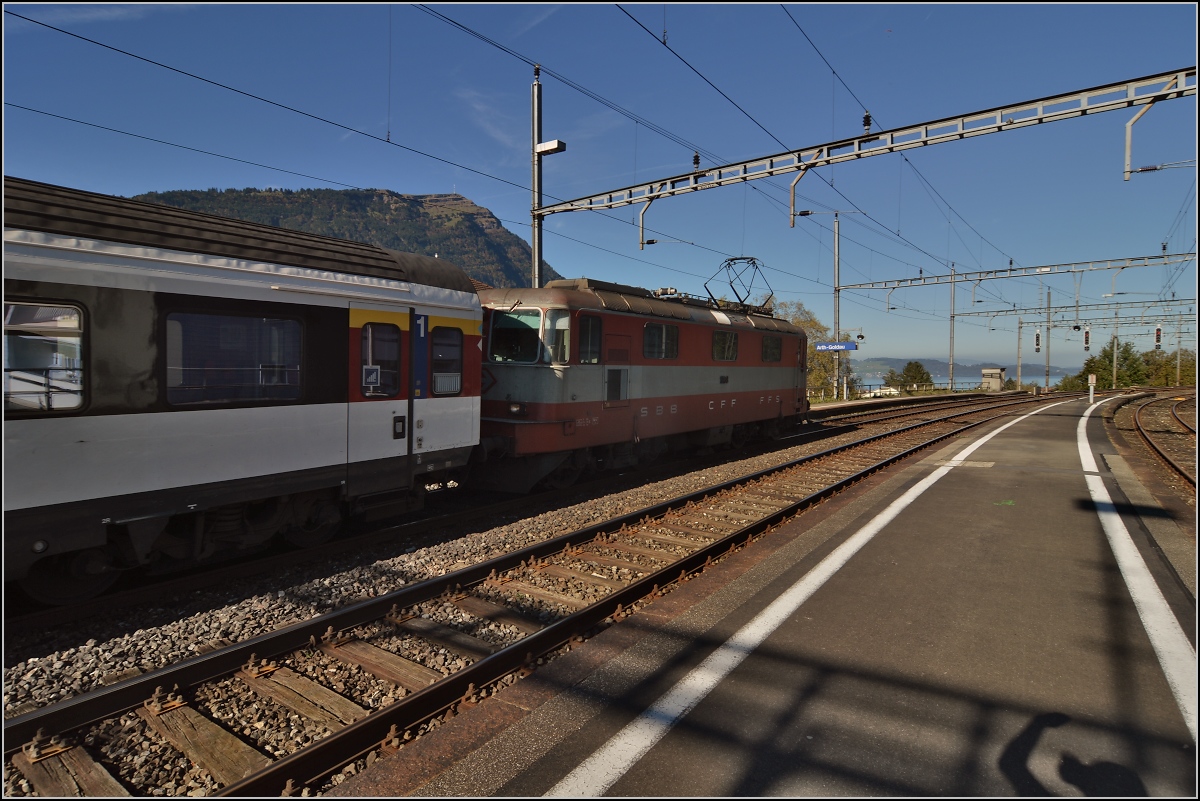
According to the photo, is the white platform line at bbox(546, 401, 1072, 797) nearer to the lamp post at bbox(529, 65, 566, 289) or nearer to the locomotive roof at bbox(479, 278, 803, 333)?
the locomotive roof at bbox(479, 278, 803, 333)

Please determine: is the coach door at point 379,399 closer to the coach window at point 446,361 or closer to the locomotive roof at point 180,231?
the coach window at point 446,361

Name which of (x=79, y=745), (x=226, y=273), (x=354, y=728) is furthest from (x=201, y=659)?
(x=226, y=273)

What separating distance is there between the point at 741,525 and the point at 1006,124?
1000 centimetres

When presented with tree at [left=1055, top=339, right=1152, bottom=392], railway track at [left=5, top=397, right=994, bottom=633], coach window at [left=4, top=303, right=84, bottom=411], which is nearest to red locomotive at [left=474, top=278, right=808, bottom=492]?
railway track at [left=5, top=397, right=994, bottom=633]

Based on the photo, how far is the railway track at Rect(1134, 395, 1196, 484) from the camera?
521 inches

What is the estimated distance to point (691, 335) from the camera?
13031mm

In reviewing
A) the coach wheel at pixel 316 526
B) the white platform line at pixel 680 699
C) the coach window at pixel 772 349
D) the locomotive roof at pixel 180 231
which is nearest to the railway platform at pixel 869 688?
the white platform line at pixel 680 699

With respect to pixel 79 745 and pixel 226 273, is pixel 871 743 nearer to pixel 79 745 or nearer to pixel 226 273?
pixel 79 745

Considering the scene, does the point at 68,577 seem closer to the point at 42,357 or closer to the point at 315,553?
the point at 42,357

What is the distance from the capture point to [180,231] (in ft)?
18.3

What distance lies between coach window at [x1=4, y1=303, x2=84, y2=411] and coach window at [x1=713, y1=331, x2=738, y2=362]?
11.3 m

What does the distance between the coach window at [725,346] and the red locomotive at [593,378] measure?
0.15ft

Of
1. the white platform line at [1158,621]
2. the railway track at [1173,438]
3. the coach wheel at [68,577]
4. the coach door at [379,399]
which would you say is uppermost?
the coach door at [379,399]

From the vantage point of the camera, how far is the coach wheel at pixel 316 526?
22.4 ft
